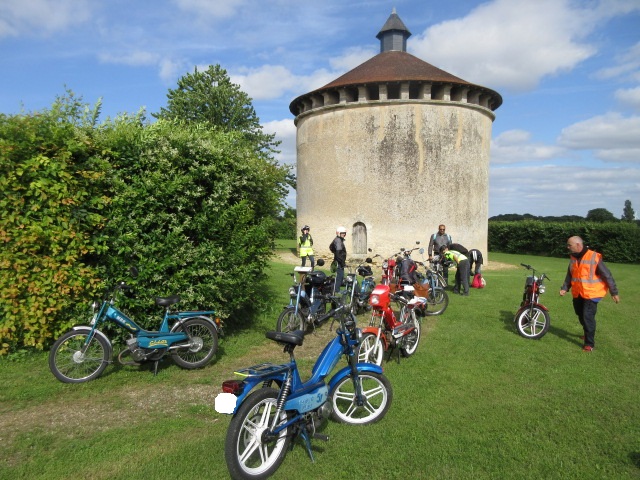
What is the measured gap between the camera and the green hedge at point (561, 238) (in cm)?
2523

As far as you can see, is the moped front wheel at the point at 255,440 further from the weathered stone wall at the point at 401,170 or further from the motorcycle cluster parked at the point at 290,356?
the weathered stone wall at the point at 401,170

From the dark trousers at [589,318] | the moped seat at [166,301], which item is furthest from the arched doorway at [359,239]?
the moped seat at [166,301]

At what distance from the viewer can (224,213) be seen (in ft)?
21.6

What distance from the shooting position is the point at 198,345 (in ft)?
18.9

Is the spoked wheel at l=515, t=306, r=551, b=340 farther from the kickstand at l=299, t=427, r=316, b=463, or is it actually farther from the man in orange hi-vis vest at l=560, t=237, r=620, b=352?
the kickstand at l=299, t=427, r=316, b=463

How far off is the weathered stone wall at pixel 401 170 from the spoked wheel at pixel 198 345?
549 inches

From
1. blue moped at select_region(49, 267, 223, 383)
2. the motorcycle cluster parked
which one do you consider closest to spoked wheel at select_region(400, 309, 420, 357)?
the motorcycle cluster parked

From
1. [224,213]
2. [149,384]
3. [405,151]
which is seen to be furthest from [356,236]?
[149,384]

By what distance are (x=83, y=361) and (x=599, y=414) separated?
18.5ft

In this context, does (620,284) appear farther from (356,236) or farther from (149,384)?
(149,384)

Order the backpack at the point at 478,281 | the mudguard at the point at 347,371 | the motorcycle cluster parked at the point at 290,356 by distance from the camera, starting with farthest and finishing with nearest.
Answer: the backpack at the point at 478,281 → the mudguard at the point at 347,371 → the motorcycle cluster parked at the point at 290,356

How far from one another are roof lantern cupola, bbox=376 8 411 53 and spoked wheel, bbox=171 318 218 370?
21817 millimetres

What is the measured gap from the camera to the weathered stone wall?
1883cm

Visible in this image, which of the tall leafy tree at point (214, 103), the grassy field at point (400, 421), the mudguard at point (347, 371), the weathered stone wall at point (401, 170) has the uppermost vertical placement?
the tall leafy tree at point (214, 103)
